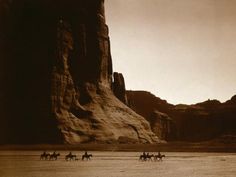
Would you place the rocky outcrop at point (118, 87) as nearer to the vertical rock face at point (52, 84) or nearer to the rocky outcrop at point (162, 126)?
the vertical rock face at point (52, 84)

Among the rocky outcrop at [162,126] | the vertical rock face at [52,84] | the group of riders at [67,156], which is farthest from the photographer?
the rocky outcrop at [162,126]

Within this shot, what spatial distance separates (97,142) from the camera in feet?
286

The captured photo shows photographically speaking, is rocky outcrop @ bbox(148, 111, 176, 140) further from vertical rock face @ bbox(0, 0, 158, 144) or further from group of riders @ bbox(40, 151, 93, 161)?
group of riders @ bbox(40, 151, 93, 161)

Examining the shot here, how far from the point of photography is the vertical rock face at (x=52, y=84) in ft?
300

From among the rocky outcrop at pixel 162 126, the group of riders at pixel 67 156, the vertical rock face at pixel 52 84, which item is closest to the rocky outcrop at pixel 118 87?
the vertical rock face at pixel 52 84

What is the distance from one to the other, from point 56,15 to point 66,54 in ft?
24.7

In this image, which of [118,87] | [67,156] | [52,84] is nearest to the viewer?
[67,156]

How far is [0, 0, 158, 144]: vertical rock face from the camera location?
91562 mm

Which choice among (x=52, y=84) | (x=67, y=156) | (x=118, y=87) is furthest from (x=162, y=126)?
(x=67, y=156)

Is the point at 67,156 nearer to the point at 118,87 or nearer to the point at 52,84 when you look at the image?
the point at 52,84

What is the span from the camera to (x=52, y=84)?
311 ft

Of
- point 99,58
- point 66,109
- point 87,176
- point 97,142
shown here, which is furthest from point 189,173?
point 99,58

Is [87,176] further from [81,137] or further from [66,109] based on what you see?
[66,109]

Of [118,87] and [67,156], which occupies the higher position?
[118,87]
